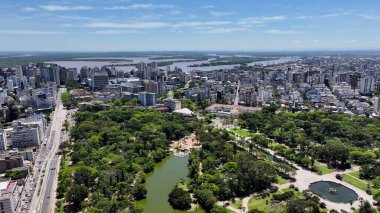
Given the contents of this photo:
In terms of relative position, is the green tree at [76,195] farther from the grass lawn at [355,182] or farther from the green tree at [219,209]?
the grass lawn at [355,182]

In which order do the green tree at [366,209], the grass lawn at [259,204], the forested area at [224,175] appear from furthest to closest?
the forested area at [224,175] < the grass lawn at [259,204] < the green tree at [366,209]

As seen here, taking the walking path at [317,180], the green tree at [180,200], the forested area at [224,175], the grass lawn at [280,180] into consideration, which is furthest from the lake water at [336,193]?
the green tree at [180,200]

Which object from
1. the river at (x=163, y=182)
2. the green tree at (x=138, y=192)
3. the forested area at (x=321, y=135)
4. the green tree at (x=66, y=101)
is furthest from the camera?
the green tree at (x=66, y=101)

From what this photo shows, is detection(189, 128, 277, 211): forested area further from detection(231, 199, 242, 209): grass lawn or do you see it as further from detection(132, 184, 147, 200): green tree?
detection(132, 184, 147, 200): green tree

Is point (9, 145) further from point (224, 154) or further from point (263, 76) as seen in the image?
point (263, 76)

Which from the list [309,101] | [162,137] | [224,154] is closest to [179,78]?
[309,101]

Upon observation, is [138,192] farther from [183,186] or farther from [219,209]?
[219,209]

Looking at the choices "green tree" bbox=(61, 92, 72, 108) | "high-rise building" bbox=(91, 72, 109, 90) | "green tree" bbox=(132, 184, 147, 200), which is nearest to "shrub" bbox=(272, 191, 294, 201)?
"green tree" bbox=(132, 184, 147, 200)
